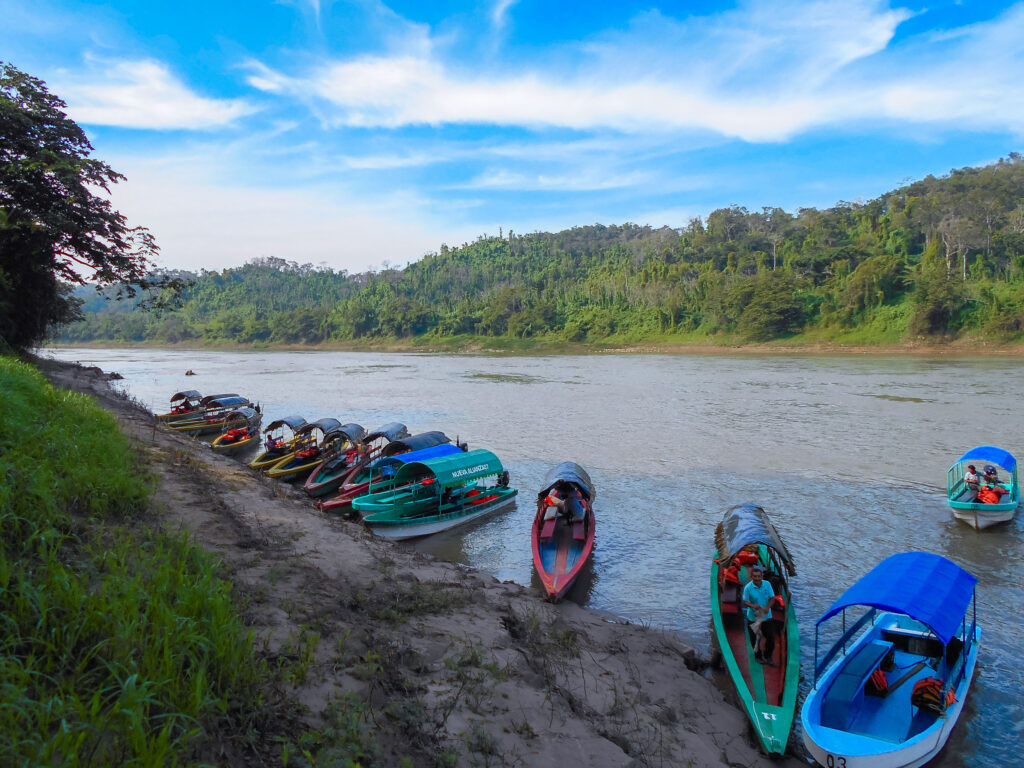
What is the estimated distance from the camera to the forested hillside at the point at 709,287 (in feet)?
214

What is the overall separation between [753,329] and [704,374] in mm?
28429

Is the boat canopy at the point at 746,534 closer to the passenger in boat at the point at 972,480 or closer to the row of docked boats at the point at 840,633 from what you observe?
the row of docked boats at the point at 840,633

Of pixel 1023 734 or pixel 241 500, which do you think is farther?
pixel 241 500

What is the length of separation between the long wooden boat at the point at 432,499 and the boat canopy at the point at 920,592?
27.9ft

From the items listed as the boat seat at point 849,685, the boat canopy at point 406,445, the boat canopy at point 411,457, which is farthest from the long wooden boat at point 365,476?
the boat seat at point 849,685

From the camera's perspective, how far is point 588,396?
118 feet

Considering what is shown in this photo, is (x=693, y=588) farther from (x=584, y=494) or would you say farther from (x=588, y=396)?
(x=588, y=396)

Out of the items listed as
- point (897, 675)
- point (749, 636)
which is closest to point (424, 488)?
point (749, 636)

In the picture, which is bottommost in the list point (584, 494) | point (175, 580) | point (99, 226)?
point (584, 494)

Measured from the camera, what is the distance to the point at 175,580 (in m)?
4.92

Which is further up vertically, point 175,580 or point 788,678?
point 175,580

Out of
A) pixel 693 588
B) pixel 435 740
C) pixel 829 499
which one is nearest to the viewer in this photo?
pixel 435 740

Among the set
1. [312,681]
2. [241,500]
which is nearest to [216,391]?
[241,500]

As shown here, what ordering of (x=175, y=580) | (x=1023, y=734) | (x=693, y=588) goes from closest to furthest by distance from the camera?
(x=175, y=580) → (x=1023, y=734) → (x=693, y=588)
